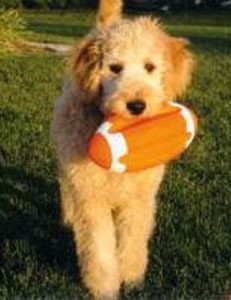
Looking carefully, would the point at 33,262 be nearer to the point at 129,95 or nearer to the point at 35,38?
the point at 129,95

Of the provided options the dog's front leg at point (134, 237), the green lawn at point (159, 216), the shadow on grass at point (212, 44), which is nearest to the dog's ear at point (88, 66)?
the dog's front leg at point (134, 237)

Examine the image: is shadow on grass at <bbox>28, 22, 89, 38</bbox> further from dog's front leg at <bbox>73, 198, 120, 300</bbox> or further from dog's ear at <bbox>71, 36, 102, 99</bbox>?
dog's front leg at <bbox>73, 198, 120, 300</bbox>

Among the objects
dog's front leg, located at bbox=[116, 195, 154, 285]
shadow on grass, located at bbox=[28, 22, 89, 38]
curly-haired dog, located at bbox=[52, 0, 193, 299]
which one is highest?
curly-haired dog, located at bbox=[52, 0, 193, 299]

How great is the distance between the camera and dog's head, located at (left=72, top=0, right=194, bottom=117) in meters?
5.31

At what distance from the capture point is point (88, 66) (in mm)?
5527

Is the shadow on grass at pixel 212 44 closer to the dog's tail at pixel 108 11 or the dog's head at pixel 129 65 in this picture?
the dog's tail at pixel 108 11

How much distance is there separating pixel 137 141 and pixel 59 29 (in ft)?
65.7

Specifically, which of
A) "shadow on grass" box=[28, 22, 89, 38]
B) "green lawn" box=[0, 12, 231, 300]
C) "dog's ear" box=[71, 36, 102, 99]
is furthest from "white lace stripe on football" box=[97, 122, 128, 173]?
"shadow on grass" box=[28, 22, 89, 38]

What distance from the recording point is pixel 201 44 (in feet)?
69.7

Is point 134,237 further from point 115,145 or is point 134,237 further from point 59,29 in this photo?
point 59,29

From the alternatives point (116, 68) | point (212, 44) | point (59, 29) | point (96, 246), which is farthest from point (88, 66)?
point (59, 29)

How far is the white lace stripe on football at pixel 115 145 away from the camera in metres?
5.28

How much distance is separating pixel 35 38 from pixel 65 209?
1467 cm

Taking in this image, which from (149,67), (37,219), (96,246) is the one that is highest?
(149,67)
